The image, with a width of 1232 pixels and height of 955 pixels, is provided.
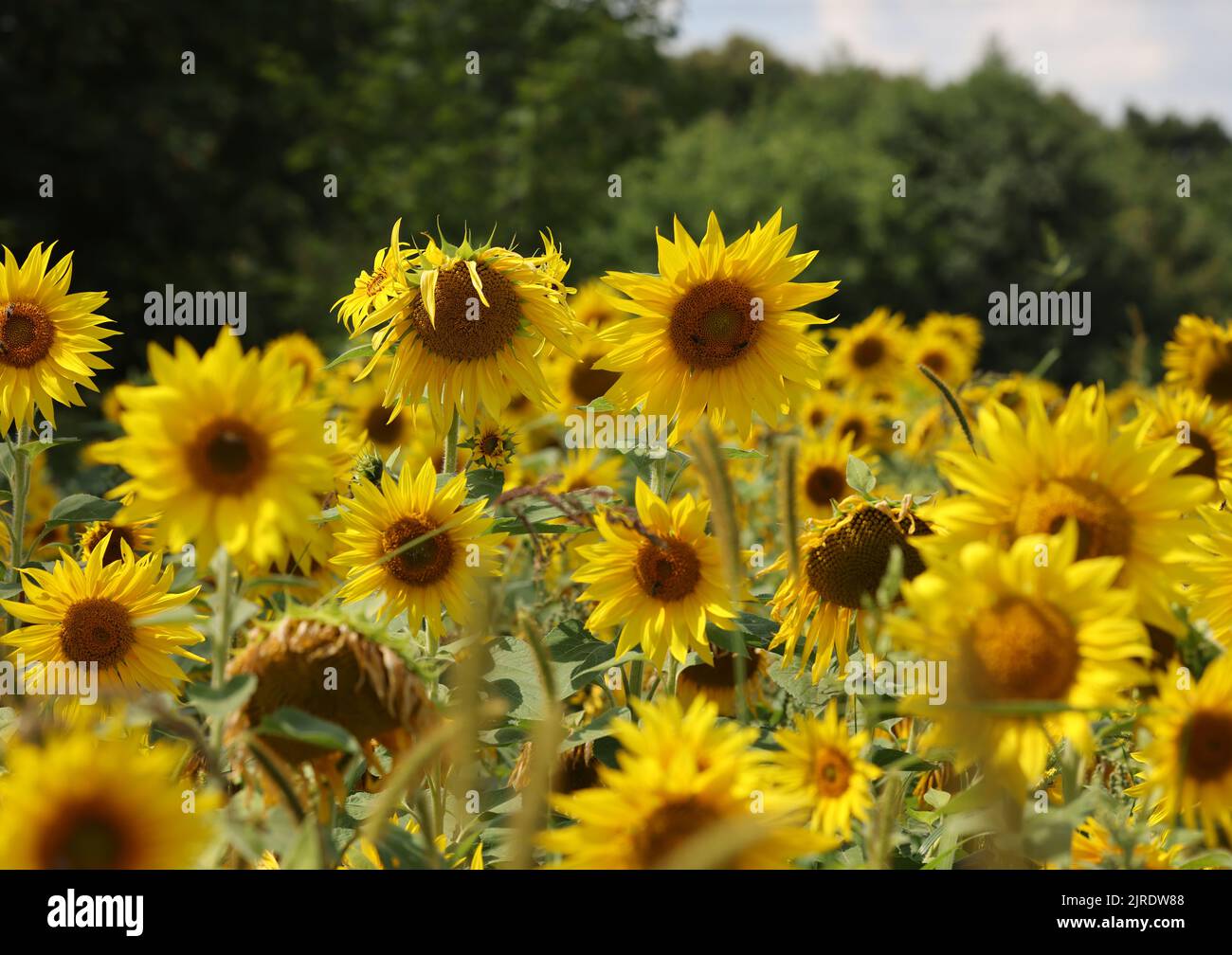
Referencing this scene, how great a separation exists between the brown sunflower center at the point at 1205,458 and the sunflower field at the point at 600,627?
0.01 metres

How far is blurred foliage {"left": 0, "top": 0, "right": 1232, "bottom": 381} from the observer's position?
49.5ft

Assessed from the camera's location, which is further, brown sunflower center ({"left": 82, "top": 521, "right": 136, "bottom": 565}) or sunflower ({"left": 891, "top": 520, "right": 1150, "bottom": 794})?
brown sunflower center ({"left": 82, "top": 521, "right": 136, "bottom": 565})

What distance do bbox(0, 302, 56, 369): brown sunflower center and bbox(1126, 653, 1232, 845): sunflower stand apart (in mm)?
2252

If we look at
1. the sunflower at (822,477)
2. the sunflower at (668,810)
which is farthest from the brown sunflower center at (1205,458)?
the sunflower at (668,810)

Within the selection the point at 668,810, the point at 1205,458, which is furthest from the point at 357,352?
the point at 1205,458

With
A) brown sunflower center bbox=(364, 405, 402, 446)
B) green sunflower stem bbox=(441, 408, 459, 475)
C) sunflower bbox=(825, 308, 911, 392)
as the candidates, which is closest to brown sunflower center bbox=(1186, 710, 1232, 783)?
green sunflower stem bbox=(441, 408, 459, 475)

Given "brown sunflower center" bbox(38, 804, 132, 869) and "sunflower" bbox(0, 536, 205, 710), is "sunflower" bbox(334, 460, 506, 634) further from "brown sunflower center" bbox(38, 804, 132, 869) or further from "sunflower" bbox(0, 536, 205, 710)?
A: "brown sunflower center" bbox(38, 804, 132, 869)

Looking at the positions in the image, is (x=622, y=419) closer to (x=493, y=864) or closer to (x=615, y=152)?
Result: (x=493, y=864)

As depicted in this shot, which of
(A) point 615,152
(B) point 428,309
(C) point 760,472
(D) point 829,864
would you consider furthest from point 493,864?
(A) point 615,152

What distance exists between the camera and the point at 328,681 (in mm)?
1462

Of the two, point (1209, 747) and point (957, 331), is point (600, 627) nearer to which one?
point (1209, 747)

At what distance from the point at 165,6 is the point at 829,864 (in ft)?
56.4

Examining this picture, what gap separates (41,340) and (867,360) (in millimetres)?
4734

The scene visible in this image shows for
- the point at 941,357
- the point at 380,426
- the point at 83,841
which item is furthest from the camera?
the point at 941,357
